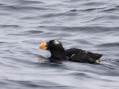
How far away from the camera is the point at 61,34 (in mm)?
17375

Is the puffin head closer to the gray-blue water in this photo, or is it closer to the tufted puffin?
the tufted puffin

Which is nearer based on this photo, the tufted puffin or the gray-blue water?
the gray-blue water

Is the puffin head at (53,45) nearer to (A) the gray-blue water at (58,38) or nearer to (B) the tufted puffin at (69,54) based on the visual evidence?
(B) the tufted puffin at (69,54)

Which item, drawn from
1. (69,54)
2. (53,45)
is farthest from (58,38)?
(69,54)

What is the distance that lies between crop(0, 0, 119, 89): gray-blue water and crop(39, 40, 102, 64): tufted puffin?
0.76 ft

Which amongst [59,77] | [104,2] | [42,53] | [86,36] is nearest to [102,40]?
[86,36]

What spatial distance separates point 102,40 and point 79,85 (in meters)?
5.16

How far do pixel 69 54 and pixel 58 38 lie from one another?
2.90 meters

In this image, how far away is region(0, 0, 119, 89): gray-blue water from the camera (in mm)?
11594

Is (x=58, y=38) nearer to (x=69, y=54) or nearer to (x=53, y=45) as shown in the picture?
(x=53, y=45)

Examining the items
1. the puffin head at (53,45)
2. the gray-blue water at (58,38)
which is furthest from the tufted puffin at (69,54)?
the gray-blue water at (58,38)

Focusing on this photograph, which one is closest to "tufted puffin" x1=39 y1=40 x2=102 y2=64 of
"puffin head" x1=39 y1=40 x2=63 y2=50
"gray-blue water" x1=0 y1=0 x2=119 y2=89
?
"puffin head" x1=39 y1=40 x2=63 y2=50

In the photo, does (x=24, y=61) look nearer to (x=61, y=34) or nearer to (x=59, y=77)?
(x=59, y=77)

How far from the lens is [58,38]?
1680 centimetres
